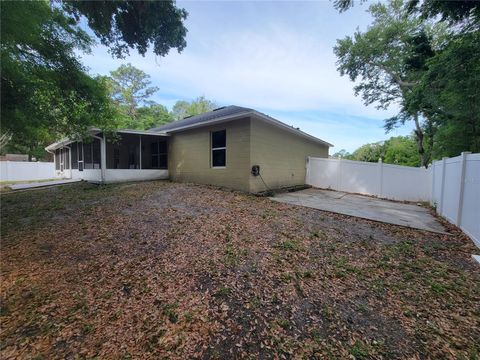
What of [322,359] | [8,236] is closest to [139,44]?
[8,236]

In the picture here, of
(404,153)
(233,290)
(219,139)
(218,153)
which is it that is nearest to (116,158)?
(218,153)

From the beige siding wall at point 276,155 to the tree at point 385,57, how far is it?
23.9 feet

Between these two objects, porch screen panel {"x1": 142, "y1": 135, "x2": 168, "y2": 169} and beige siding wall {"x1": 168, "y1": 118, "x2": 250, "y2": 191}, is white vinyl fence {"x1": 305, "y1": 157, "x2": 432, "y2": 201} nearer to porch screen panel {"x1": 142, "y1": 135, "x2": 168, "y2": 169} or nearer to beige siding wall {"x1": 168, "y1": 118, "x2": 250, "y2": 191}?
beige siding wall {"x1": 168, "y1": 118, "x2": 250, "y2": 191}

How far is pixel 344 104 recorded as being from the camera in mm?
18422

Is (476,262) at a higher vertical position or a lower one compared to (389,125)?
lower

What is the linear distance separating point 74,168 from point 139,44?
12746 millimetres

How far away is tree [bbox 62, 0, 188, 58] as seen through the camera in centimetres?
552

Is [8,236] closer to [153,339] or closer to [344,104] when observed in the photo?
[153,339]

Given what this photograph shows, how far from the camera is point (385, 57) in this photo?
15.5 metres

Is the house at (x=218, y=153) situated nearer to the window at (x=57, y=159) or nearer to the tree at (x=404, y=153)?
the window at (x=57, y=159)

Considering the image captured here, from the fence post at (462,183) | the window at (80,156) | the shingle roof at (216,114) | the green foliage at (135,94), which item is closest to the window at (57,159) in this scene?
the window at (80,156)

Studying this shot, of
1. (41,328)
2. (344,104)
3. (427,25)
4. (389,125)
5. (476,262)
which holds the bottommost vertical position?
(41,328)

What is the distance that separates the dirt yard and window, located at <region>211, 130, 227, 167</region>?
464 cm

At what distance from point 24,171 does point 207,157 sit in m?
20.7
